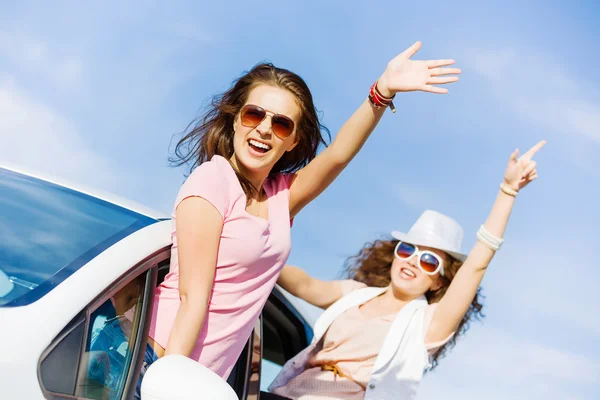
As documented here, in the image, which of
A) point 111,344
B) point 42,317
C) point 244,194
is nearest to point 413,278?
point 244,194

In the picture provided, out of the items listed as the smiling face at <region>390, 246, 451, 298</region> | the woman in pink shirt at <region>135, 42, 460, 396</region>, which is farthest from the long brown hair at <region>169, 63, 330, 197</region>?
the smiling face at <region>390, 246, 451, 298</region>

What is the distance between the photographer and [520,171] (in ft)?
11.8

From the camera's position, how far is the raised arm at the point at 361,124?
9.48 ft

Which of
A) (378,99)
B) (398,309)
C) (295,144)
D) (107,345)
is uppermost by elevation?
(378,99)

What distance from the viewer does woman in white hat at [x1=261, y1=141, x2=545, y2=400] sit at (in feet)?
12.1

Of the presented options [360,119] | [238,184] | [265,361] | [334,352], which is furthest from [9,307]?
[265,361]

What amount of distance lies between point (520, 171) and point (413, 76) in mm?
969

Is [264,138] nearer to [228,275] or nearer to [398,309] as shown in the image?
[228,275]

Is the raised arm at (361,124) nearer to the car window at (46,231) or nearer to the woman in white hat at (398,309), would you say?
the car window at (46,231)

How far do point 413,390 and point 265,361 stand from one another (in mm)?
869

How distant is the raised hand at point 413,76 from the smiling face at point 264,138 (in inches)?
15.2

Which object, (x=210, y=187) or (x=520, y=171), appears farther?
(x=520, y=171)

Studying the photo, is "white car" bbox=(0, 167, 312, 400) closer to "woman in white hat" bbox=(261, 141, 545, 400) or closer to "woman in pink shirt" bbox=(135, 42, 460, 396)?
"woman in pink shirt" bbox=(135, 42, 460, 396)

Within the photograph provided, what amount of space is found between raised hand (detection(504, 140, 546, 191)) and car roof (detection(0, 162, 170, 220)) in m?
1.62
